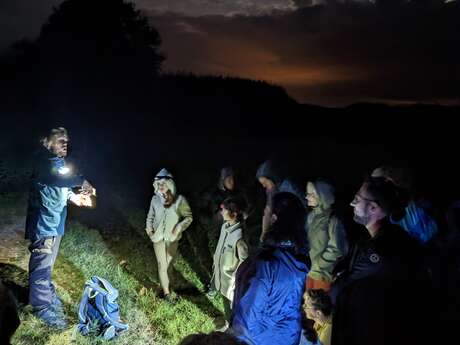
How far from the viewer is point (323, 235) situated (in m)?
4.98

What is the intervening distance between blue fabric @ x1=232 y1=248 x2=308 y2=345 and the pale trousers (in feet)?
9.05

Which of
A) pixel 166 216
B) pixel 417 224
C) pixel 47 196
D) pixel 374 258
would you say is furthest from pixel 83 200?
pixel 417 224

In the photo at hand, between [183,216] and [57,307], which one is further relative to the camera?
[183,216]

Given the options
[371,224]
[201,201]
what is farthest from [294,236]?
[201,201]

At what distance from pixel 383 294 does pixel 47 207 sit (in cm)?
353

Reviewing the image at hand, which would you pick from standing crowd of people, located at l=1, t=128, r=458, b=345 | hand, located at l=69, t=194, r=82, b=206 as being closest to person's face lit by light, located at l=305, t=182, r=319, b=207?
standing crowd of people, located at l=1, t=128, r=458, b=345

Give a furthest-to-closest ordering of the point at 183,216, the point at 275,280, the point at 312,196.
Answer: the point at 183,216
the point at 312,196
the point at 275,280

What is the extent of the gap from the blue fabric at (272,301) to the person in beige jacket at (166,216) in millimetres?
2586

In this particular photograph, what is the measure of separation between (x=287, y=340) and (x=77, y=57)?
29961mm

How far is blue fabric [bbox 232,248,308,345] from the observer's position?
3.02 m

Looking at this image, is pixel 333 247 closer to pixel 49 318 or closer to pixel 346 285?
pixel 346 285

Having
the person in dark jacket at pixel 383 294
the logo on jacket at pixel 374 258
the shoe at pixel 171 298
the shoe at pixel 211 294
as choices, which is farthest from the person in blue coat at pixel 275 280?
the shoe at pixel 211 294

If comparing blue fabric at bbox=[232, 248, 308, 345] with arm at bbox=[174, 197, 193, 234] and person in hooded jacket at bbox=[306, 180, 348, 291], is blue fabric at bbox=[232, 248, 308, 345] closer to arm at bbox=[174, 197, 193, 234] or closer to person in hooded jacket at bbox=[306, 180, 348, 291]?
person in hooded jacket at bbox=[306, 180, 348, 291]

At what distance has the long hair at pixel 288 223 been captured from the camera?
3.14m
